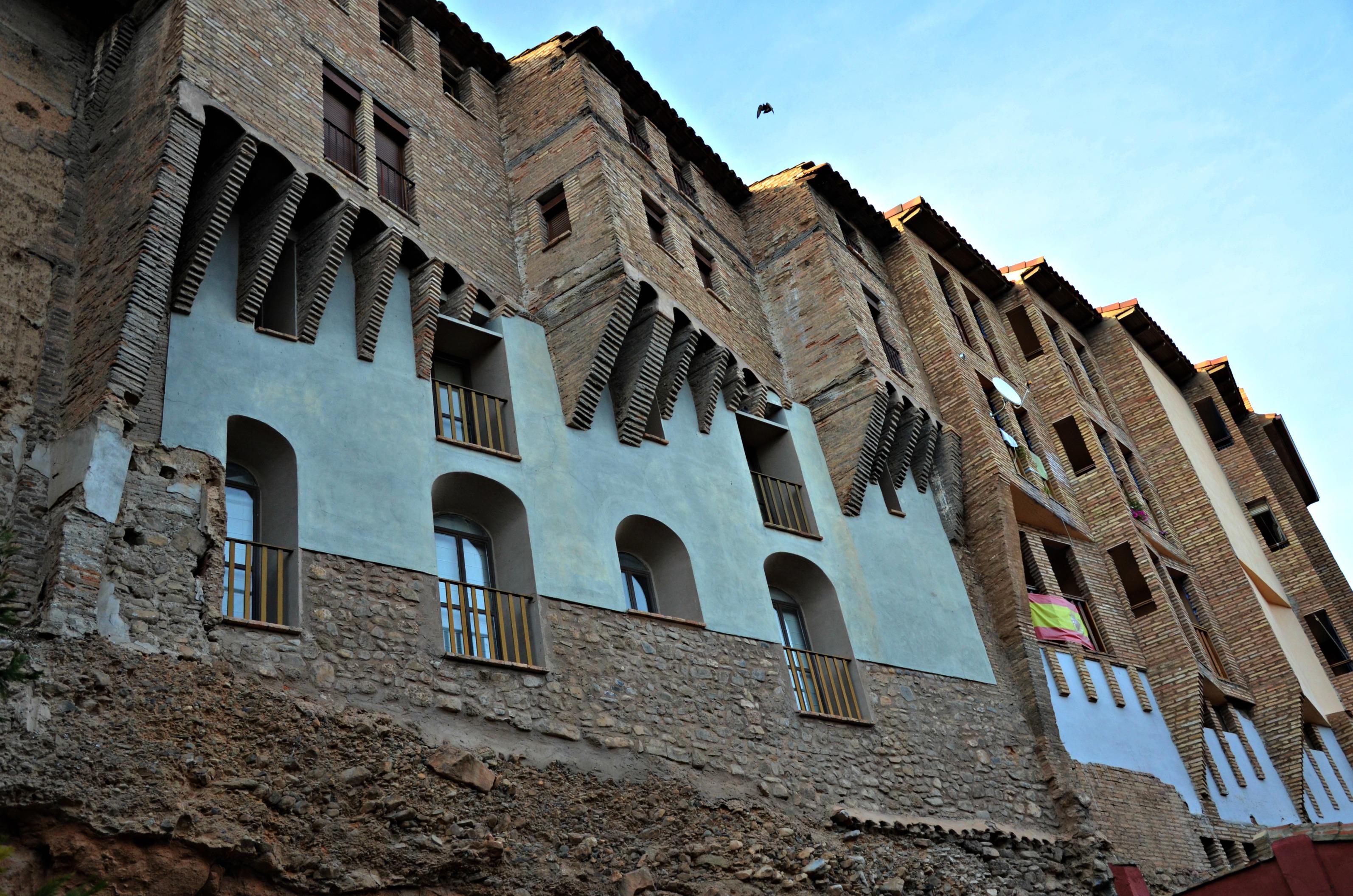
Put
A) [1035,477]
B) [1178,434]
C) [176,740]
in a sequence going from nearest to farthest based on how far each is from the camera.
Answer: [176,740] → [1035,477] → [1178,434]

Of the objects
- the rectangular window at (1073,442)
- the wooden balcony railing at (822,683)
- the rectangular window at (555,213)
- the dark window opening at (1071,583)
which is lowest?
the wooden balcony railing at (822,683)

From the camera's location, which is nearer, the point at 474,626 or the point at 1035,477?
the point at 474,626

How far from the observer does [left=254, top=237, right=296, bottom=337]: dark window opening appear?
Result: 40.2 feet

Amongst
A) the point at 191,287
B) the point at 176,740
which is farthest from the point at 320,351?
the point at 176,740

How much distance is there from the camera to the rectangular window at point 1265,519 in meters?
29.2

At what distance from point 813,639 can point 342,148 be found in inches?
324

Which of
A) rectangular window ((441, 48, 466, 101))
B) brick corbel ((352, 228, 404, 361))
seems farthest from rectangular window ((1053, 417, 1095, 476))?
brick corbel ((352, 228, 404, 361))

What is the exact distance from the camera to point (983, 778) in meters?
14.9

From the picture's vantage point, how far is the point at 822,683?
1434 centimetres

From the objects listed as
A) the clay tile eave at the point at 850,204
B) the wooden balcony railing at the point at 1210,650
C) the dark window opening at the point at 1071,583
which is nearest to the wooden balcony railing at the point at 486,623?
the dark window opening at the point at 1071,583

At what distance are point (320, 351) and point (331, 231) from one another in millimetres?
1402

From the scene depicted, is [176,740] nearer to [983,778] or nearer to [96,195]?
[96,195]

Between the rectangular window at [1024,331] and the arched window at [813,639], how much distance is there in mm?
11504

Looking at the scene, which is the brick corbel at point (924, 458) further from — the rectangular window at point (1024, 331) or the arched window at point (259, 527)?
the arched window at point (259, 527)
